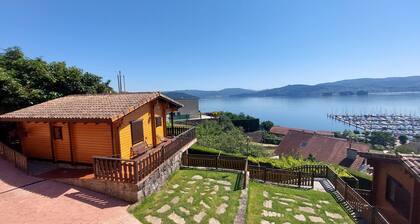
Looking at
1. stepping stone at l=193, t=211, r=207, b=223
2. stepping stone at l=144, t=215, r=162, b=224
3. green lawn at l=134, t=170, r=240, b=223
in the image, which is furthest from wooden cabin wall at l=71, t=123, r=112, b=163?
stepping stone at l=193, t=211, r=207, b=223

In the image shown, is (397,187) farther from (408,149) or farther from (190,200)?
(408,149)

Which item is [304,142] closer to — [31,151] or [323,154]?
[323,154]

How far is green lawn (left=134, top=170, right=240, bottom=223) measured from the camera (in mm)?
8492

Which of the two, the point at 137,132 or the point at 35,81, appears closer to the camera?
the point at 137,132

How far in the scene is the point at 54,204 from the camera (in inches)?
344

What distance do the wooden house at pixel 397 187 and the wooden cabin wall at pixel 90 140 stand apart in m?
11.4

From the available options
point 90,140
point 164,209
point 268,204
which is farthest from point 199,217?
point 90,140

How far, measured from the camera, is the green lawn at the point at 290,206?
9.73 m

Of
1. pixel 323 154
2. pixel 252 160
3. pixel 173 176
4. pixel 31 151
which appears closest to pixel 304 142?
pixel 323 154

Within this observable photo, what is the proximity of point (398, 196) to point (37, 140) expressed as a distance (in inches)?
668

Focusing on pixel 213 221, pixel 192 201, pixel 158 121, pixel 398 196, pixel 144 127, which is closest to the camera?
pixel 213 221

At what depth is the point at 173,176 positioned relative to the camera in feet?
41.6

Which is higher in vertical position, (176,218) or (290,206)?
(176,218)

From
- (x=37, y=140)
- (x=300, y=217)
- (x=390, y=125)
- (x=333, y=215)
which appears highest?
(x=37, y=140)
